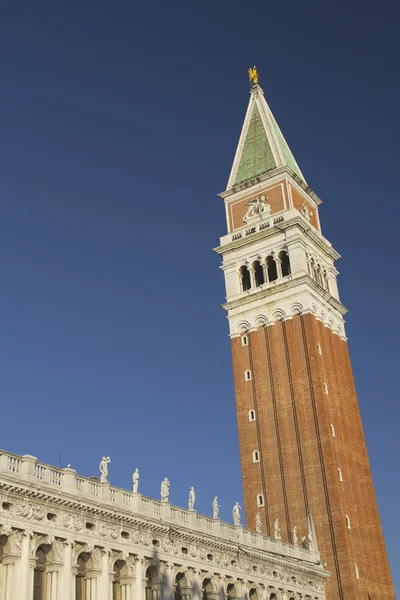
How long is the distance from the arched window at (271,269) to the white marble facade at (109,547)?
1210 inches

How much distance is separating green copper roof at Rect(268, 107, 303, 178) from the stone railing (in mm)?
43074

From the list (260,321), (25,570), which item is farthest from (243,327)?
(25,570)

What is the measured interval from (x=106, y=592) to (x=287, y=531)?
30217 mm

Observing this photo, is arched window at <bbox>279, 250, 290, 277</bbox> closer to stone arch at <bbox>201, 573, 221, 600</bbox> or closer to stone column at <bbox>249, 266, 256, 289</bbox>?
stone column at <bbox>249, 266, 256, 289</bbox>

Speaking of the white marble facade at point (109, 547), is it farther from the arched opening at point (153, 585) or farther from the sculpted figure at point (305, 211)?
the sculpted figure at point (305, 211)

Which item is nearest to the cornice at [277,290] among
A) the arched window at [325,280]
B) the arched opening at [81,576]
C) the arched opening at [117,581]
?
the arched window at [325,280]

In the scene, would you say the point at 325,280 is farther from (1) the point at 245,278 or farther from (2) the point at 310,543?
(2) the point at 310,543

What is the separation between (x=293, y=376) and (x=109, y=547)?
117 ft

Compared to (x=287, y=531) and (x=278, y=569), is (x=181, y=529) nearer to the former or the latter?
(x=278, y=569)

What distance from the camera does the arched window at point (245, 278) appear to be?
81.1 metres

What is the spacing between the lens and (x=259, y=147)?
8775 centimetres

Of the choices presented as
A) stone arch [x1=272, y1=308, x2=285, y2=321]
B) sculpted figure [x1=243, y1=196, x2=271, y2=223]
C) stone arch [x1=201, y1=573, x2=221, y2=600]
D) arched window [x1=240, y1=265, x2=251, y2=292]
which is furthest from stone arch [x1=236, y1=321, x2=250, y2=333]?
stone arch [x1=201, y1=573, x2=221, y2=600]

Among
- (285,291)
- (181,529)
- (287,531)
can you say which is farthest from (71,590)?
(285,291)

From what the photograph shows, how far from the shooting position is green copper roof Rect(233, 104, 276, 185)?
281 feet
